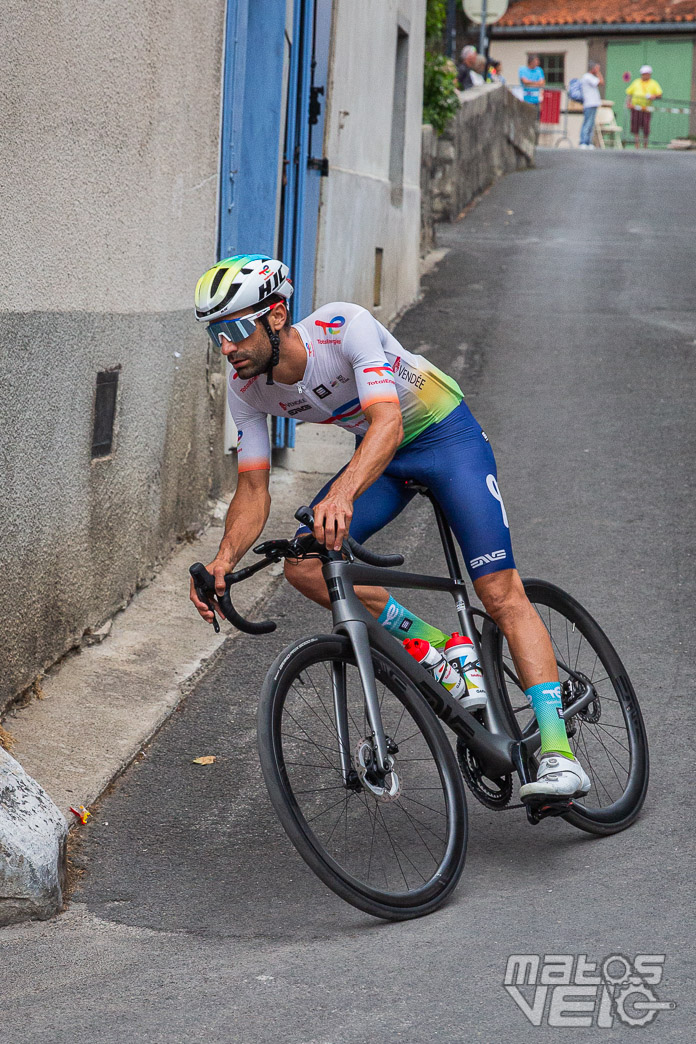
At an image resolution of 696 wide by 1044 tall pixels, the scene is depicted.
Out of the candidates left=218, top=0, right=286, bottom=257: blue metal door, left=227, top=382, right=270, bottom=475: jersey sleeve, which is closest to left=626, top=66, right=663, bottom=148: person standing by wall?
left=218, top=0, right=286, bottom=257: blue metal door

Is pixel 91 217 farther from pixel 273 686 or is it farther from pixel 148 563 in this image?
pixel 273 686

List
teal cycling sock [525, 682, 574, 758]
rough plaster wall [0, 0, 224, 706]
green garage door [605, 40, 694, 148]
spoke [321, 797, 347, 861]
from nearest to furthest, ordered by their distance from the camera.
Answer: spoke [321, 797, 347, 861] < teal cycling sock [525, 682, 574, 758] < rough plaster wall [0, 0, 224, 706] < green garage door [605, 40, 694, 148]

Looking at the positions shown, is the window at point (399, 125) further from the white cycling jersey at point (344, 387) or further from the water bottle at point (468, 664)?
the water bottle at point (468, 664)

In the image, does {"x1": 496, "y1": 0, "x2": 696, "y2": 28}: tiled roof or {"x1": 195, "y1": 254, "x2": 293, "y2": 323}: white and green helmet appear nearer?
{"x1": 195, "y1": 254, "x2": 293, "y2": 323}: white and green helmet

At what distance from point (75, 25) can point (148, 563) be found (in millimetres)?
2662

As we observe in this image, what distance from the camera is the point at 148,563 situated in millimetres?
6672

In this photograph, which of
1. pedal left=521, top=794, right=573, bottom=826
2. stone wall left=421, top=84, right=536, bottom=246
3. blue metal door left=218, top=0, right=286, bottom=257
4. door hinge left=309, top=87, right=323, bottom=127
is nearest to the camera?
pedal left=521, top=794, right=573, bottom=826

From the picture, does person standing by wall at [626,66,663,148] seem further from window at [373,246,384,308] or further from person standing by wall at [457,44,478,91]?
window at [373,246,384,308]

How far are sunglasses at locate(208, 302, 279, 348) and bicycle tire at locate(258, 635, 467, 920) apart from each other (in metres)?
0.92

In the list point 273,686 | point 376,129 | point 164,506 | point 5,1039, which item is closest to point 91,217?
point 164,506

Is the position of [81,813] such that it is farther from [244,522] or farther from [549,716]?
[549,716]

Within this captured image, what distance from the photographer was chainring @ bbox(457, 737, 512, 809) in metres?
4.00

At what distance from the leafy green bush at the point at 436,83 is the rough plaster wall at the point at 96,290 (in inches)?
437

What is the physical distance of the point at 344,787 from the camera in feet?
12.2
